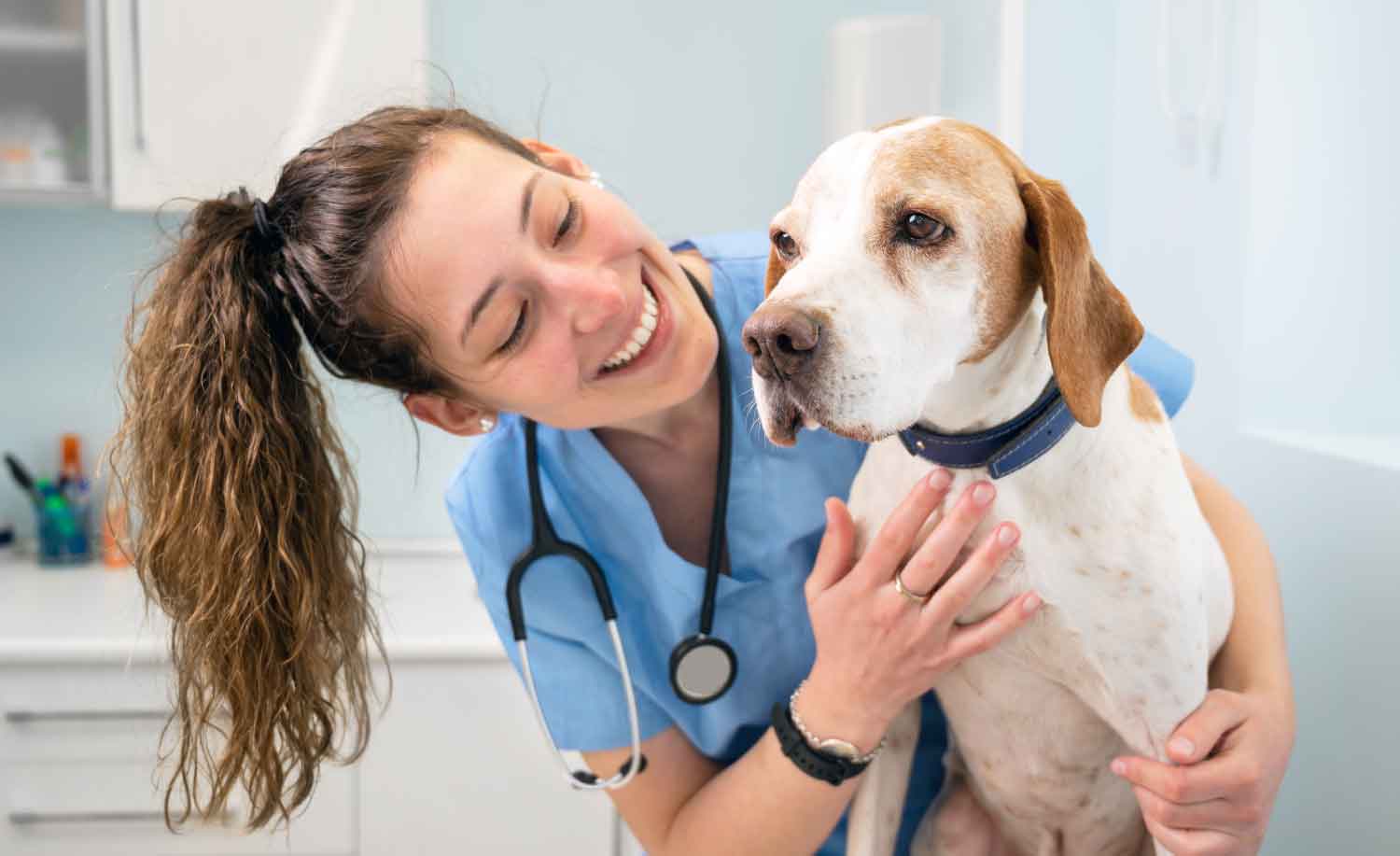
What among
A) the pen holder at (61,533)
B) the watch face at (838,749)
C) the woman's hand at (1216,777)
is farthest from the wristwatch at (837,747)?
the pen holder at (61,533)

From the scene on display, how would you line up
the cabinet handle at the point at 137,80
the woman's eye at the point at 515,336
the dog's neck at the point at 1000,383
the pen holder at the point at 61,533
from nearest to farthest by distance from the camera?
1. the dog's neck at the point at 1000,383
2. the woman's eye at the point at 515,336
3. the cabinet handle at the point at 137,80
4. the pen holder at the point at 61,533

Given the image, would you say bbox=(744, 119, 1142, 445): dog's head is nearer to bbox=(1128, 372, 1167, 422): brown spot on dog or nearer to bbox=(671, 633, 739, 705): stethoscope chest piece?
bbox=(1128, 372, 1167, 422): brown spot on dog

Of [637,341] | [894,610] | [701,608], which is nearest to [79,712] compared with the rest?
[701,608]

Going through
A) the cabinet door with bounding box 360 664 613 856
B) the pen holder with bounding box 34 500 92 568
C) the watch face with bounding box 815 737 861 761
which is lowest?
the cabinet door with bounding box 360 664 613 856

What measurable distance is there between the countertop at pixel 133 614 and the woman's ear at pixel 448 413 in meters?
0.52

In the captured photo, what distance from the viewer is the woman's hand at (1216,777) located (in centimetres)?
98

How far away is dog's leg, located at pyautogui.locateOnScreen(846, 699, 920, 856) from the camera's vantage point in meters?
1.14

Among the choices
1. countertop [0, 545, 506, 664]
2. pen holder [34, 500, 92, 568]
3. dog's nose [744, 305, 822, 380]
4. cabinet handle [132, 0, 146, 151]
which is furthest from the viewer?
pen holder [34, 500, 92, 568]

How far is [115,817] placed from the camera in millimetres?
1957

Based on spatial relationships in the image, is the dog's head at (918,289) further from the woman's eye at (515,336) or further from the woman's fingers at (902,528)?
the woman's eye at (515,336)

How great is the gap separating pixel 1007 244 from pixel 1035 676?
1.35 feet

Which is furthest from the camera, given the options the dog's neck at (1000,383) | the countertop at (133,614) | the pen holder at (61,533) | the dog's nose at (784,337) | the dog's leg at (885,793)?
the pen holder at (61,533)

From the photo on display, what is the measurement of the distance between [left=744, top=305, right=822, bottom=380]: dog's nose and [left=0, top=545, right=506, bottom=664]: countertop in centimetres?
96

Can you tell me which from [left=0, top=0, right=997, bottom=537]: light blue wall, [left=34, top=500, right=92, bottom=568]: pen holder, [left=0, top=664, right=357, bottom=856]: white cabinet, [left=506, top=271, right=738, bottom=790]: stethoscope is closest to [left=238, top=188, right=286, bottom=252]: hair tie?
[left=506, top=271, right=738, bottom=790]: stethoscope
